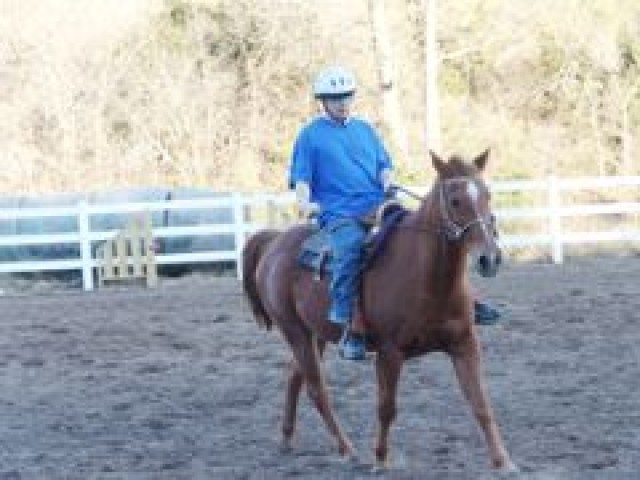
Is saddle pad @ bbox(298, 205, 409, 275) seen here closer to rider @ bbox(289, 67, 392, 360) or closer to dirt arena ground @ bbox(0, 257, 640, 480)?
rider @ bbox(289, 67, 392, 360)

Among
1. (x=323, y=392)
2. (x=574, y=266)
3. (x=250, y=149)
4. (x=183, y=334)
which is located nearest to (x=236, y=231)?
(x=574, y=266)

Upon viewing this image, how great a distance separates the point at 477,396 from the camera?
7.18 meters

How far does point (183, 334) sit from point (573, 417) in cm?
559

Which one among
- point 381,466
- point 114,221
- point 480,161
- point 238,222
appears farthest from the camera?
point 114,221

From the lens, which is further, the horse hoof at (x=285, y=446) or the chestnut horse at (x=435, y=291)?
the horse hoof at (x=285, y=446)

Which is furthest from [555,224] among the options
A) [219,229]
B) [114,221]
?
[114,221]

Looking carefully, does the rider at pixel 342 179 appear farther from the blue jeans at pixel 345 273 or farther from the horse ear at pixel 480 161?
the horse ear at pixel 480 161

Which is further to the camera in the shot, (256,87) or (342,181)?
(256,87)

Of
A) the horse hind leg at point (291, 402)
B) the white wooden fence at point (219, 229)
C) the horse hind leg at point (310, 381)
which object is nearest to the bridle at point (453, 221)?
the horse hind leg at point (310, 381)

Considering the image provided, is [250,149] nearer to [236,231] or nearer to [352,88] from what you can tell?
[236,231]

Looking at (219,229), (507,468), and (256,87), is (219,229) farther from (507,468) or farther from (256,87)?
(507,468)

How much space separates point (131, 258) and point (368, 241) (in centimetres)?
1202

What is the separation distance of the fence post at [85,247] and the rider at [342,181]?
11.9m

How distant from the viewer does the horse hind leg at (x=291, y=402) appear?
26.9ft
